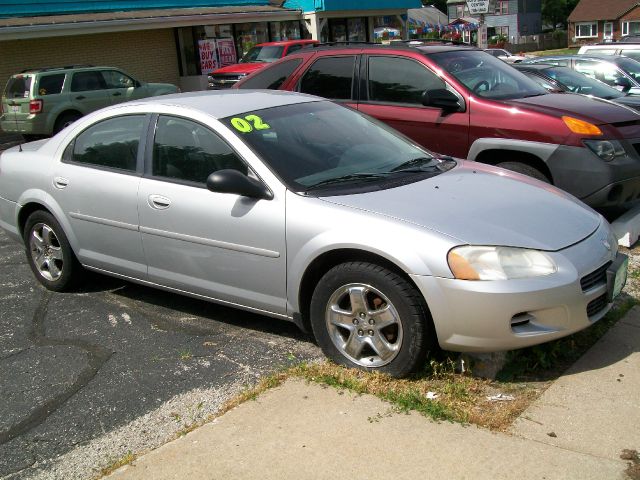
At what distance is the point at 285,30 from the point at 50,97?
1384cm

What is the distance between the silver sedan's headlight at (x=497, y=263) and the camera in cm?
375

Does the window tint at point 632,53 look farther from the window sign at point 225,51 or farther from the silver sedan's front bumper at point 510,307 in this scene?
the window sign at point 225,51

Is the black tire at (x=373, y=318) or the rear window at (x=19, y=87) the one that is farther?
the rear window at (x=19, y=87)

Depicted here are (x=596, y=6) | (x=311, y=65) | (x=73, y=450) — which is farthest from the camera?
(x=596, y=6)

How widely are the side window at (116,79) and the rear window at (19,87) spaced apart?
2019mm

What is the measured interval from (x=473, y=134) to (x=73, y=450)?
4.61 metres

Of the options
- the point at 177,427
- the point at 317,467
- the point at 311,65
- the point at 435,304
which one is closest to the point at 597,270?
the point at 435,304

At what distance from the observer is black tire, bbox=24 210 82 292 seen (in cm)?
573

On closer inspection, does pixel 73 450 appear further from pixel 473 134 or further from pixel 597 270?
pixel 473 134

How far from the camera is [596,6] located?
6831 centimetres

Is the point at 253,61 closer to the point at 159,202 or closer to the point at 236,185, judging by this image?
the point at 159,202

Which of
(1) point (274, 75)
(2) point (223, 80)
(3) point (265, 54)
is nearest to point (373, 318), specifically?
(1) point (274, 75)

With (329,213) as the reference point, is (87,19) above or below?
above

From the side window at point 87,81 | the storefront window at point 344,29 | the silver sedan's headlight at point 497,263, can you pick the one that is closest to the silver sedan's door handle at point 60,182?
the silver sedan's headlight at point 497,263
